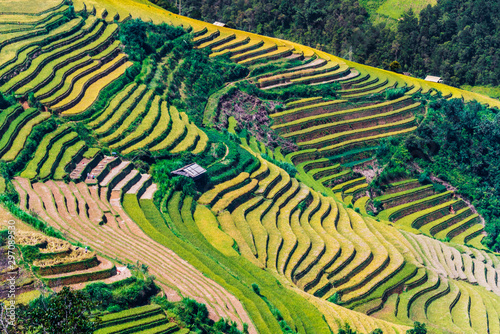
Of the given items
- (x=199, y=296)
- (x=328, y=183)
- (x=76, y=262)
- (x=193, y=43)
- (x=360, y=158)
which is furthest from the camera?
(x=193, y=43)

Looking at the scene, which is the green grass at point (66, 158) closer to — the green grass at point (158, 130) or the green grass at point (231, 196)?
the green grass at point (158, 130)

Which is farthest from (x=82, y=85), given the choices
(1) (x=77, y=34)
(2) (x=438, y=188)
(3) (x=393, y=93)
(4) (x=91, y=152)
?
(3) (x=393, y=93)

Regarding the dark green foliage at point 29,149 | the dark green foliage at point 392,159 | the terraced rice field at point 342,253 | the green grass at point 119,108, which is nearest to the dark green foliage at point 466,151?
the dark green foliage at point 392,159

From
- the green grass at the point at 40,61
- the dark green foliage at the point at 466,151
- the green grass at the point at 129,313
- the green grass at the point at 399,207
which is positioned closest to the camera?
the green grass at the point at 129,313

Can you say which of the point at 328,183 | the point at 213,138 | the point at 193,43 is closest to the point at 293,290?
the point at 213,138

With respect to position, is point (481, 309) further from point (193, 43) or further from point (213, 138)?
point (193, 43)

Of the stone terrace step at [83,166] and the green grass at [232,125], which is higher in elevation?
the green grass at [232,125]
